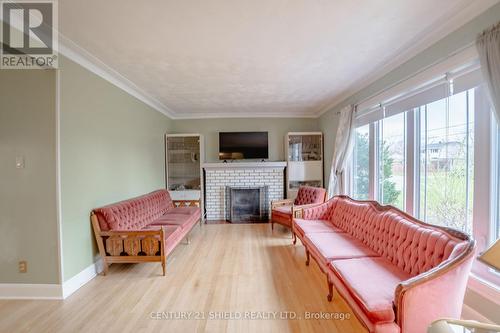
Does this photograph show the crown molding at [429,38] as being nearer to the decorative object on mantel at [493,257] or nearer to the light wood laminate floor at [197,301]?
the decorative object on mantel at [493,257]

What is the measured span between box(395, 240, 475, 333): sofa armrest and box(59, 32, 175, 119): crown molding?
353 centimetres

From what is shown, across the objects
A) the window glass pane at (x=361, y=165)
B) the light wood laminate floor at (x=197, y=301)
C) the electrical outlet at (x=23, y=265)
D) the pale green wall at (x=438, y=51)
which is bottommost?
the light wood laminate floor at (x=197, y=301)

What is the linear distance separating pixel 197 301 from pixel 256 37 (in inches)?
105

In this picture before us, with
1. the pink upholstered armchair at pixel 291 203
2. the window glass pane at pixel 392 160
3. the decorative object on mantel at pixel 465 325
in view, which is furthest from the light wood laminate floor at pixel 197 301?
the window glass pane at pixel 392 160

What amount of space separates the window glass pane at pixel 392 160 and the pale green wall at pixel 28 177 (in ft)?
12.8

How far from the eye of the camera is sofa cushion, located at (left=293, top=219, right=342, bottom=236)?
10.4 feet

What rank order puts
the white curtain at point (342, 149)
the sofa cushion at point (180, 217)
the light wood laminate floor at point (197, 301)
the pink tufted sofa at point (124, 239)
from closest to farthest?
the light wood laminate floor at point (197, 301) < the pink tufted sofa at point (124, 239) < the sofa cushion at point (180, 217) < the white curtain at point (342, 149)

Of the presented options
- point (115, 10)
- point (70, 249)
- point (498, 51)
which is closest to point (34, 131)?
point (70, 249)

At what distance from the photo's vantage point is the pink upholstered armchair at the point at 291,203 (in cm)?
426

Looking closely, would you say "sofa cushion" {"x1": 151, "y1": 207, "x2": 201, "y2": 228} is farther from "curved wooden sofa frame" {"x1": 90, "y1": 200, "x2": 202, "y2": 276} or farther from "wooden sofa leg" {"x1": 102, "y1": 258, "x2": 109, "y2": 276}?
"wooden sofa leg" {"x1": 102, "y1": 258, "x2": 109, "y2": 276}

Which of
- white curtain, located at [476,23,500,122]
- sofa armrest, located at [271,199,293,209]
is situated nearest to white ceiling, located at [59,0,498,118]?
white curtain, located at [476,23,500,122]

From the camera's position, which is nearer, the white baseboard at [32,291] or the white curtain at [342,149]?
the white baseboard at [32,291]

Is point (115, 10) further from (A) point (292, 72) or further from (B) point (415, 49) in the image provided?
(B) point (415, 49)

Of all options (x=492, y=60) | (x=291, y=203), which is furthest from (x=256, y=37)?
(x=291, y=203)
